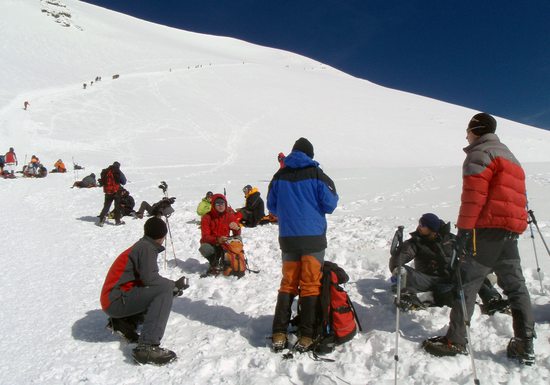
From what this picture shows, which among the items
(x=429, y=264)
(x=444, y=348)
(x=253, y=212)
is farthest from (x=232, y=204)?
(x=444, y=348)

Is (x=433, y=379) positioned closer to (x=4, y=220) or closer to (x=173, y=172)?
(x=4, y=220)

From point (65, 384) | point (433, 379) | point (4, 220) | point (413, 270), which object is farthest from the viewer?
point (4, 220)

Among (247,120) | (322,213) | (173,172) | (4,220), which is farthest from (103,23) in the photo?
(322,213)

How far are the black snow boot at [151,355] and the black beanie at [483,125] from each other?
374cm

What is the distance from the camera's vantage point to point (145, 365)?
4.10 meters

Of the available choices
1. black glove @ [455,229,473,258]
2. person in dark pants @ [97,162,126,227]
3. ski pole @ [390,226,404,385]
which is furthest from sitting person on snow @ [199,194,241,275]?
person in dark pants @ [97,162,126,227]

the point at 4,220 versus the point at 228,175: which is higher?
the point at 228,175

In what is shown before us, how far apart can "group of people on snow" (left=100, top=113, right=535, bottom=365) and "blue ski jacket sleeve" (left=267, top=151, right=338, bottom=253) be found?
11mm

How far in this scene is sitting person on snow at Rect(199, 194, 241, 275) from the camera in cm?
708

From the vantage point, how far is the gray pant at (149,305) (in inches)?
167

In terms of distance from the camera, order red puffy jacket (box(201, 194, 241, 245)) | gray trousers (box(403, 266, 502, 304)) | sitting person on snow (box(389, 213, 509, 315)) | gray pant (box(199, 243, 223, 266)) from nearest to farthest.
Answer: sitting person on snow (box(389, 213, 509, 315)) → gray trousers (box(403, 266, 502, 304)) → gray pant (box(199, 243, 223, 266)) → red puffy jacket (box(201, 194, 241, 245))

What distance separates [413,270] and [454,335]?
138cm

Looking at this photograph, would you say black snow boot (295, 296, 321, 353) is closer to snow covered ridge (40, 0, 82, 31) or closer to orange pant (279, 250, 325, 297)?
orange pant (279, 250, 325, 297)

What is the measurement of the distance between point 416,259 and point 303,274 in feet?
6.64
